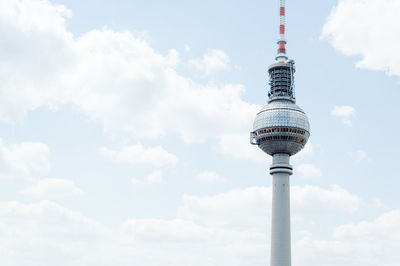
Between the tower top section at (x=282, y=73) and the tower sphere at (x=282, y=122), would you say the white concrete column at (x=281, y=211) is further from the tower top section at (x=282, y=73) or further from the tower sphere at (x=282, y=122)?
the tower top section at (x=282, y=73)

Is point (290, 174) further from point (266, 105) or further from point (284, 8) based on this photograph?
point (284, 8)

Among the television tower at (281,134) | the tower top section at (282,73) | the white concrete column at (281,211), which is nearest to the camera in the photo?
the white concrete column at (281,211)

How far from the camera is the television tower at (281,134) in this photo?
155 meters

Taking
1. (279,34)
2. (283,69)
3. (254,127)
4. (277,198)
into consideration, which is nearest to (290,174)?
(277,198)

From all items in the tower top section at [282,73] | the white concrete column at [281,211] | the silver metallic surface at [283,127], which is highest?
the tower top section at [282,73]

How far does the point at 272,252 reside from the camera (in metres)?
154

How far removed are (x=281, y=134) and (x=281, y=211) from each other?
2518cm

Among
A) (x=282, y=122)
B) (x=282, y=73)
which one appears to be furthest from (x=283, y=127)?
(x=282, y=73)

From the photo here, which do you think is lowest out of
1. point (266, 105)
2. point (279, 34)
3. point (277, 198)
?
point (277, 198)

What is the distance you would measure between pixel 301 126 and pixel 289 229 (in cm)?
3429

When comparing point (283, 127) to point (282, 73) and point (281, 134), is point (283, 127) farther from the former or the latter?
point (282, 73)

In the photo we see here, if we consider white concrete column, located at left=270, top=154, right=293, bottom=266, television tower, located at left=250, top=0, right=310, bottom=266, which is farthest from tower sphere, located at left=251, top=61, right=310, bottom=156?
white concrete column, located at left=270, top=154, right=293, bottom=266

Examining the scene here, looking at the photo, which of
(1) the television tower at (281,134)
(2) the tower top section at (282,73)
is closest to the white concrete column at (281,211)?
(1) the television tower at (281,134)

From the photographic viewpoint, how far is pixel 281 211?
156m
